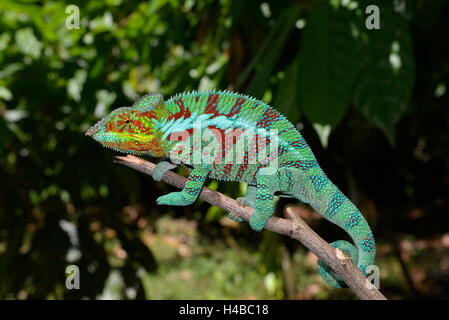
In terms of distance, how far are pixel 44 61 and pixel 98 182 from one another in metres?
0.53

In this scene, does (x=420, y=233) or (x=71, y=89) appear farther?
(x=420, y=233)

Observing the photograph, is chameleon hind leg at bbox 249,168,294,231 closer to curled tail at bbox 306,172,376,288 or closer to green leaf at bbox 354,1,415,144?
curled tail at bbox 306,172,376,288

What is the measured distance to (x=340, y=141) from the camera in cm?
204

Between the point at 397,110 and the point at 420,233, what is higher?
the point at 397,110

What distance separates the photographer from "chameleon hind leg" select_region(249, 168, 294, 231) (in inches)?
17.5

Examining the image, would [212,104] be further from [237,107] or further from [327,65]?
[327,65]

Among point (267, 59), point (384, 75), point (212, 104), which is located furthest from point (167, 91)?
point (212, 104)

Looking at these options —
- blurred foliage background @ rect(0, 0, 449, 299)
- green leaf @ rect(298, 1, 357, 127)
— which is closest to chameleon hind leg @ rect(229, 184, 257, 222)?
blurred foliage background @ rect(0, 0, 449, 299)

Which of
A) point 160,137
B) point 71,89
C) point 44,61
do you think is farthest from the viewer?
point 44,61

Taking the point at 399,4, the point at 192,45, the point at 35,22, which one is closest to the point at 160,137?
the point at 399,4

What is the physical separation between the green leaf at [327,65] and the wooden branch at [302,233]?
34cm

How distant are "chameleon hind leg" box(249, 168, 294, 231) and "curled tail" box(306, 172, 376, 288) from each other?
46mm

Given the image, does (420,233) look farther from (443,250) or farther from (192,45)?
(192,45)

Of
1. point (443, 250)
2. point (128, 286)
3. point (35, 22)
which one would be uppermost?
point (35, 22)
